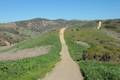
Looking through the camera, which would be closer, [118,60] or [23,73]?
[23,73]

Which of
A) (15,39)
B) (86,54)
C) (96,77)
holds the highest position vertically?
(96,77)

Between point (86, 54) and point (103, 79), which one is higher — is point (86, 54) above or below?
below

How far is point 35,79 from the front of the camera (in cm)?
3241

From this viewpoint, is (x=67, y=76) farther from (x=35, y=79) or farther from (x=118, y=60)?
(x=118, y=60)

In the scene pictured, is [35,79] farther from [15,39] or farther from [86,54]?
[15,39]

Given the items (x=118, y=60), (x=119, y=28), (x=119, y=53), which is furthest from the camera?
(x=119, y=28)

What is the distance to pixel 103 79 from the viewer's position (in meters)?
30.5

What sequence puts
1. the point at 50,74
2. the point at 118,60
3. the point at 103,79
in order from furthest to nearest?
the point at 118,60 < the point at 50,74 < the point at 103,79

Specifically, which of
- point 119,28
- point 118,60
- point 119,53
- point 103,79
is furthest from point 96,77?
point 119,28

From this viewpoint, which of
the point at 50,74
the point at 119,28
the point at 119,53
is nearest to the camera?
the point at 50,74

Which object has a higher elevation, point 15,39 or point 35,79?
point 35,79

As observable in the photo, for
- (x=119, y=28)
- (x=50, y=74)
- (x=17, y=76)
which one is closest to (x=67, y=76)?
(x=50, y=74)

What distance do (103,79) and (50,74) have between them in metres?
8.03

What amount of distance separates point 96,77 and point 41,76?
18.5 feet
